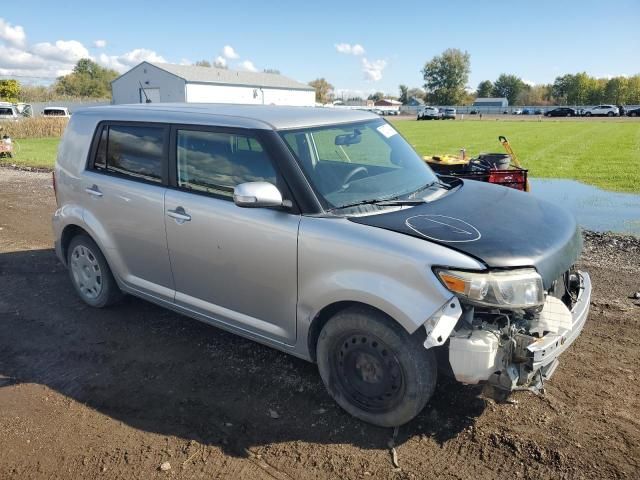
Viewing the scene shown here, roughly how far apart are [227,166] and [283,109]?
29.9 inches

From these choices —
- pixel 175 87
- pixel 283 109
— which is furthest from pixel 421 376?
pixel 175 87

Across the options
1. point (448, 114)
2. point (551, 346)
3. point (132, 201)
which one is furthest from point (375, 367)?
point (448, 114)

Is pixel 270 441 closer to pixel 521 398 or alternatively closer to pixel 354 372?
pixel 354 372

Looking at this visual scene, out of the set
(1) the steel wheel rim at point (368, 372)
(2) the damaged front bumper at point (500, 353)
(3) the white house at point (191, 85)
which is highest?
(3) the white house at point (191, 85)

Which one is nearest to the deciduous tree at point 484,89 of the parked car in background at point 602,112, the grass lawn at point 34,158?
the parked car in background at point 602,112

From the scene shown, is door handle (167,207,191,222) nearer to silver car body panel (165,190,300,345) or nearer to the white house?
silver car body panel (165,190,300,345)

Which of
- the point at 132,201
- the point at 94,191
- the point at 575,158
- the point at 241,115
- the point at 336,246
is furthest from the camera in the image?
the point at 575,158

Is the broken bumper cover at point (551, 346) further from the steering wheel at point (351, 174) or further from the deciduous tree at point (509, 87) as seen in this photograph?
the deciduous tree at point (509, 87)

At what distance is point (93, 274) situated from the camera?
5113 millimetres

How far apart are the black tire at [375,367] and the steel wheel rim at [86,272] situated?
267 centimetres

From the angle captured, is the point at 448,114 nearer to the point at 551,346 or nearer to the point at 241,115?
the point at 241,115

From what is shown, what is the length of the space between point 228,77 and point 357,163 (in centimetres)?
6475

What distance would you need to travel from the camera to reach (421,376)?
307cm

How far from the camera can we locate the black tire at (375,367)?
10.1 feet
